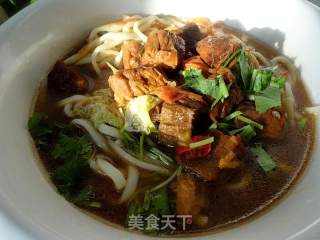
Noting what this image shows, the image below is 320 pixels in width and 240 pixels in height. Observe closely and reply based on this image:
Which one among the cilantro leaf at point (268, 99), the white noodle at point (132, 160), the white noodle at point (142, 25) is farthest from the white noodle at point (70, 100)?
the cilantro leaf at point (268, 99)

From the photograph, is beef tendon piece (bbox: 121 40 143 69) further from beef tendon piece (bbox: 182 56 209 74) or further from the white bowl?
the white bowl

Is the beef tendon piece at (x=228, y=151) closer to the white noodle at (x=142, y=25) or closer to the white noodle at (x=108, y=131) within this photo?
the white noodle at (x=108, y=131)

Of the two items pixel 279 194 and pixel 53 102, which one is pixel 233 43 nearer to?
pixel 279 194

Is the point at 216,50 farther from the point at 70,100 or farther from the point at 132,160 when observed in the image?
the point at 70,100

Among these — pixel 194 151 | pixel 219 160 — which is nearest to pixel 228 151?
pixel 219 160

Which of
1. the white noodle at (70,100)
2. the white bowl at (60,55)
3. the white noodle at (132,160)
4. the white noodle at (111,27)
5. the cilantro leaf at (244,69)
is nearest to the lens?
the white bowl at (60,55)
